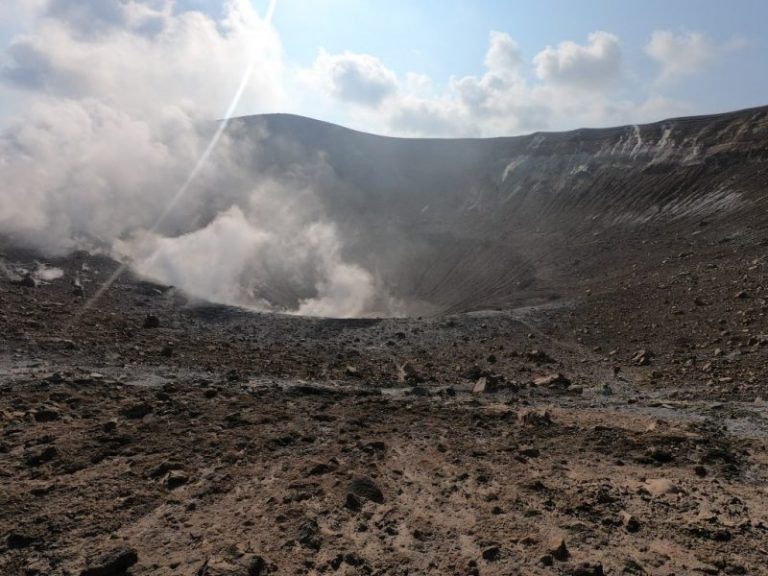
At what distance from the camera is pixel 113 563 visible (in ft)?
14.3

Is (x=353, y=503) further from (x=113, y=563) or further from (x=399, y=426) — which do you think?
(x=399, y=426)

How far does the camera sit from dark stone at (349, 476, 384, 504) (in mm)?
5746

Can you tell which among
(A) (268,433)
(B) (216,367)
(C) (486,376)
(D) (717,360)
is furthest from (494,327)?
(A) (268,433)

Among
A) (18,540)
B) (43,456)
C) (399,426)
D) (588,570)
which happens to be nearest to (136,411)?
(43,456)

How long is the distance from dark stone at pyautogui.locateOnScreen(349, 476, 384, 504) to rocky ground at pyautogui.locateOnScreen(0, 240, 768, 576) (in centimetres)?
3

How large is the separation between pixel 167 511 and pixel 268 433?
2.38 metres

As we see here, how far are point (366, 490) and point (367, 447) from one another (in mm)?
1458

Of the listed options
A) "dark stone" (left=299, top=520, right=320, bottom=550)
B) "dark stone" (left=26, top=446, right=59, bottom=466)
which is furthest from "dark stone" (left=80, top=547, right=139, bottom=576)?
"dark stone" (left=26, top=446, right=59, bottom=466)

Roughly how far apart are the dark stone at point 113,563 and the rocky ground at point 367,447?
0.04 feet

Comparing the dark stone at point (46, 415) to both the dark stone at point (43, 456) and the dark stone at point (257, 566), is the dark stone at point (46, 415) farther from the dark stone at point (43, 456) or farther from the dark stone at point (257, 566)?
the dark stone at point (257, 566)

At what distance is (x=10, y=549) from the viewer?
463 cm

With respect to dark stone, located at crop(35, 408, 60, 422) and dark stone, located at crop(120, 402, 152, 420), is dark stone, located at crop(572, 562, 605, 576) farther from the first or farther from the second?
dark stone, located at crop(35, 408, 60, 422)

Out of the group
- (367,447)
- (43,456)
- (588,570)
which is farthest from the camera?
(367,447)

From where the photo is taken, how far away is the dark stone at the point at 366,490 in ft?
18.9
